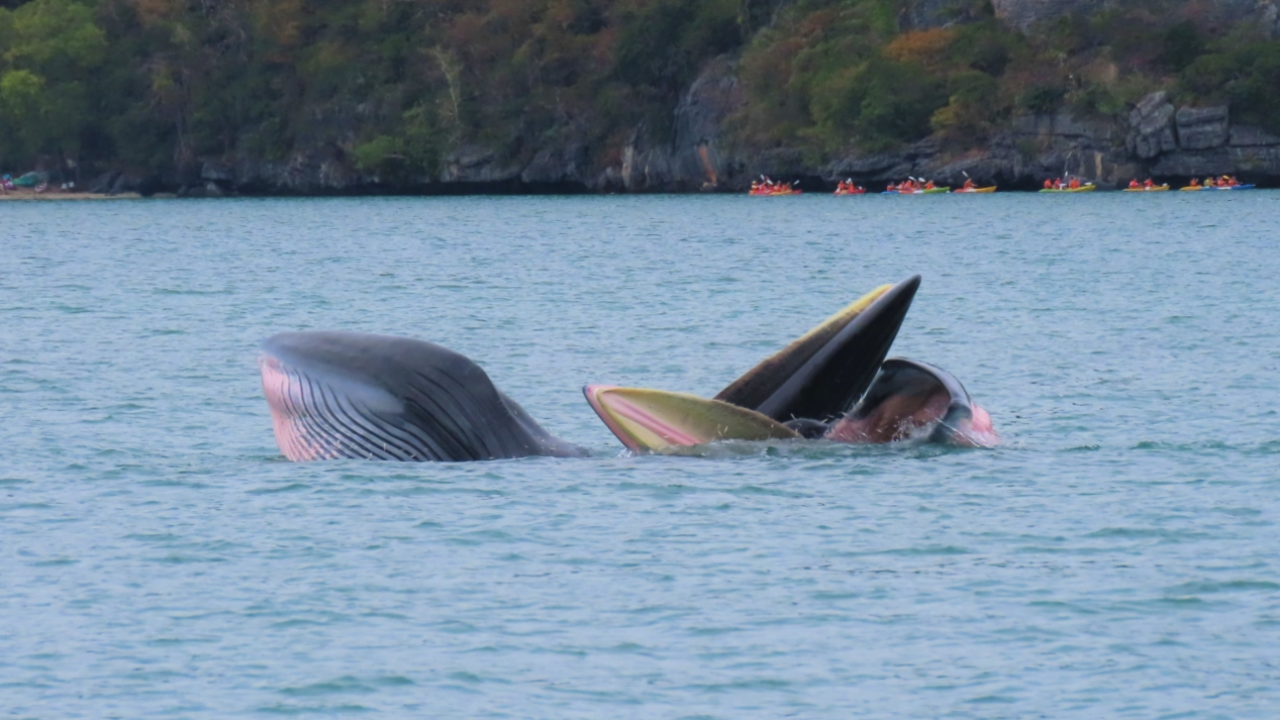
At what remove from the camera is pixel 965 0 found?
4520 inches

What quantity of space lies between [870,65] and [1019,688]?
104m

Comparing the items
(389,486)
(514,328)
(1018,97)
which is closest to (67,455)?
(389,486)

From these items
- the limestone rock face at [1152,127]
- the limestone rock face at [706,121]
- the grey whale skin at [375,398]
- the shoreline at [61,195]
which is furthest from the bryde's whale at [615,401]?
the shoreline at [61,195]

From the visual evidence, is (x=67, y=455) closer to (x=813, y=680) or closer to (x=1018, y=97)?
(x=813, y=680)

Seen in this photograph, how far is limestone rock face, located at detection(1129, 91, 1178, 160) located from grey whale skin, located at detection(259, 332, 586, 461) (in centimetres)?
9073

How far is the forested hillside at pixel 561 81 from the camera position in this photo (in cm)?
10669

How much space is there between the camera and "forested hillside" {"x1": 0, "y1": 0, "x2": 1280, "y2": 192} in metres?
107

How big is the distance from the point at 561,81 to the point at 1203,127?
4375 cm

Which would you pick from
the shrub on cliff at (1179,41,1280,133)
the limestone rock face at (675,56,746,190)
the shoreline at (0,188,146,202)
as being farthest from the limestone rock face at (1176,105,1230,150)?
the shoreline at (0,188,146,202)

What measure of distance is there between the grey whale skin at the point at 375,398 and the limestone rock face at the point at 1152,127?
90.7 metres

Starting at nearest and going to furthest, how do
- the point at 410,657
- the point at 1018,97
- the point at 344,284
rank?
the point at 410,657 < the point at 344,284 < the point at 1018,97

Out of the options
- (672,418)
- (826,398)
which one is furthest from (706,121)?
(826,398)

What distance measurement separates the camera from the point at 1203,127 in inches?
3930

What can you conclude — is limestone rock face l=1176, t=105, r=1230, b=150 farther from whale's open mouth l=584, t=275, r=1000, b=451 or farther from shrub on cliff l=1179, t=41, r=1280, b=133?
whale's open mouth l=584, t=275, r=1000, b=451
